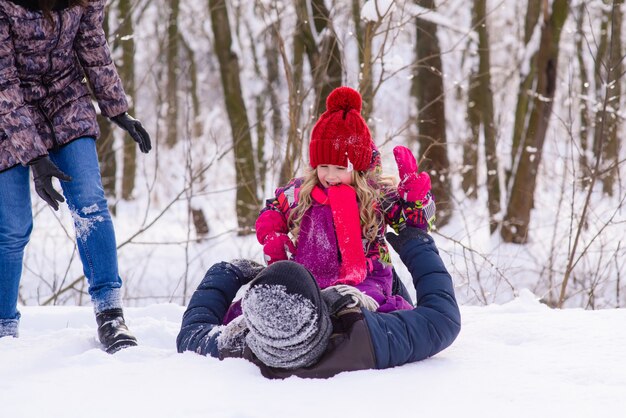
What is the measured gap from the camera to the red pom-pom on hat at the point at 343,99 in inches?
116

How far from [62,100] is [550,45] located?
20.5 ft

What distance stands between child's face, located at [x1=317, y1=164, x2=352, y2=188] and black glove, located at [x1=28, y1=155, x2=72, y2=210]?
1.06 metres

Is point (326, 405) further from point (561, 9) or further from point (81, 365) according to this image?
point (561, 9)

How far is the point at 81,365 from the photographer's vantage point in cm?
244

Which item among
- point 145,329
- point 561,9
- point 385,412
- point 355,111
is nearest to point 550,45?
point 561,9

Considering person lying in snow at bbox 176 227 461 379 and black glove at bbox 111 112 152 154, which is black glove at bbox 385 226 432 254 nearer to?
person lying in snow at bbox 176 227 461 379

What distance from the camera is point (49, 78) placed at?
2807 mm

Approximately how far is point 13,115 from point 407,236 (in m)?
1.61

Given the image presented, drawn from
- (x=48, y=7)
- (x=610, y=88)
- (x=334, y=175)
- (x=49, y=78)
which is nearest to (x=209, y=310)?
(x=334, y=175)

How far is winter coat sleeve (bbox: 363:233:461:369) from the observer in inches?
93.0

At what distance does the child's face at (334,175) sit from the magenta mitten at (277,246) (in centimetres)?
29

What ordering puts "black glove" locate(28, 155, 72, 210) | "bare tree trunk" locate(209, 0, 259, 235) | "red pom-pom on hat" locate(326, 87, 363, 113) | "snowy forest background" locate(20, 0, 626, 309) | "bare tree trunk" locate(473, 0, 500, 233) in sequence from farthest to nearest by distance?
1. "bare tree trunk" locate(473, 0, 500, 233)
2. "bare tree trunk" locate(209, 0, 259, 235)
3. "snowy forest background" locate(20, 0, 626, 309)
4. "red pom-pom on hat" locate(326, 87, 363, 113)
5. "black glove" locate(28, 155, 72, 210)

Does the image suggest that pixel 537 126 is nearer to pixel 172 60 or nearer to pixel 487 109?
pixel 487 109

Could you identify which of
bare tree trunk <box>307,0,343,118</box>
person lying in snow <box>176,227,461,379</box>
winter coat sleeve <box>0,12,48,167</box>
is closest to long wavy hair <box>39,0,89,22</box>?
winter coat sleeve <box>0,12,48,167</box>
